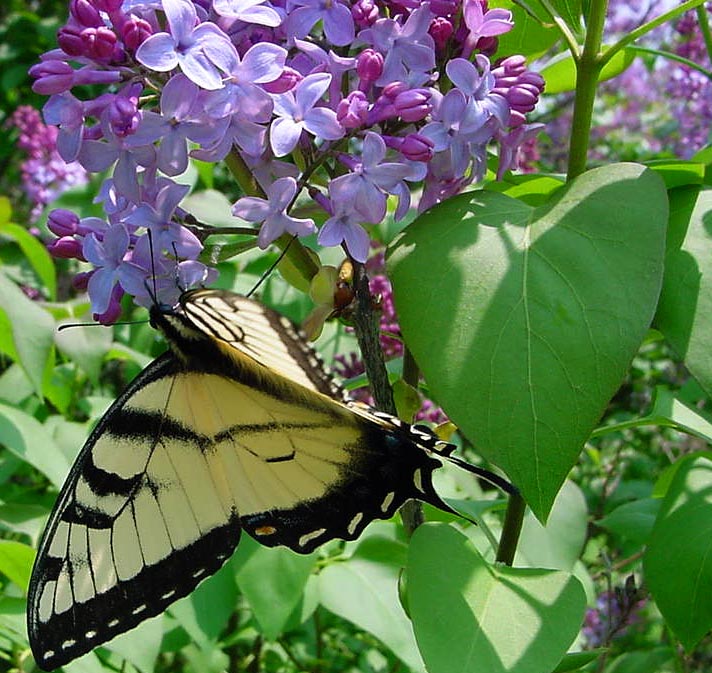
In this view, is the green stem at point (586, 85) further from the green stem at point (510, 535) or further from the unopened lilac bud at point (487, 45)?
the green stem at point (510, 535)

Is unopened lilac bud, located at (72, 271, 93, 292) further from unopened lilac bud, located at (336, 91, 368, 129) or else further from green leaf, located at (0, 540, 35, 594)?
green leaf, located at (0, 540, 35, 594)

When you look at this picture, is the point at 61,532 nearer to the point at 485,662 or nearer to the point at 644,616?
the point at 485,662

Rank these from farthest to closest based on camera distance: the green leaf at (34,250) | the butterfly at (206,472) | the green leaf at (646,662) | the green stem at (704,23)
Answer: the green leaf at (34,250)
the green leaf at (646,662)
the green stem at (704,23)
the butterfly at (206,472)

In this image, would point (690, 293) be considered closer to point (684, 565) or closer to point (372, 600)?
point (684, 565)

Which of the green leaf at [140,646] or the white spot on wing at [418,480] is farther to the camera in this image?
the green leaf at [140,646]

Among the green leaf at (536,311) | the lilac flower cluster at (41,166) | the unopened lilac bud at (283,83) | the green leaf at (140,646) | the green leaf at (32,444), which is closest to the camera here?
the green leaf at (536,311)

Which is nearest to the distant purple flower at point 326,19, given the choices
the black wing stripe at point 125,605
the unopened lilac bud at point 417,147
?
the unopened lilac bud at point 417,147

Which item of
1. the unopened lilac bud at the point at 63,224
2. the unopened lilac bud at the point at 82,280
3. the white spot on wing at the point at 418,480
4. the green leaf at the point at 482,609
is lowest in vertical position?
the green leaf at the point at 482,609

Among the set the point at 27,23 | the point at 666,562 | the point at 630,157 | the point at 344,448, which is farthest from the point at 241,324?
the point at 27,23
